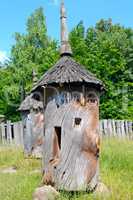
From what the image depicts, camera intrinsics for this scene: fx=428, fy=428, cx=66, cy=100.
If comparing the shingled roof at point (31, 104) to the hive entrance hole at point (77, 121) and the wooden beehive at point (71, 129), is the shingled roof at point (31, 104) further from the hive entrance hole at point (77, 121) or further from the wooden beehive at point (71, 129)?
the hive entrance hole at point (77, 121)

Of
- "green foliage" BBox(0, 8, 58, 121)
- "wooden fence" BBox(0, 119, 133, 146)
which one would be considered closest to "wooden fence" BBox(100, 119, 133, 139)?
"wooden fence" BBox(0, 119, 133, 146)

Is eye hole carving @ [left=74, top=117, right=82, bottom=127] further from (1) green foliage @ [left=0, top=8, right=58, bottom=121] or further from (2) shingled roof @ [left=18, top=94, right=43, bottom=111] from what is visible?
(1) green foliage @ [left=0, top=8, right=58, bottom=121]

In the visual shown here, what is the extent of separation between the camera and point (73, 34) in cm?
3406

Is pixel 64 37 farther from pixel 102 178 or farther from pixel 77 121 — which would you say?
pixel 102 178

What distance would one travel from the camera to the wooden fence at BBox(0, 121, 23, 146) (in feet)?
76.0

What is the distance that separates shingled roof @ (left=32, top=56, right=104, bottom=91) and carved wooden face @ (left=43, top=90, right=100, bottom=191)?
0.39 meters

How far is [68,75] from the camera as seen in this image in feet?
23.7

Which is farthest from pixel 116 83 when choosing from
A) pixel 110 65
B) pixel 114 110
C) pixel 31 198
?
pixel 31 198

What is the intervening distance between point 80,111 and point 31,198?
1.67 meters

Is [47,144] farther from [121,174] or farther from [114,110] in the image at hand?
[114,110]

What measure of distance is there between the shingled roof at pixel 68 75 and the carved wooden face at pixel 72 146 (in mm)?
389

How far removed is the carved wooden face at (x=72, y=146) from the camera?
23.1 feet

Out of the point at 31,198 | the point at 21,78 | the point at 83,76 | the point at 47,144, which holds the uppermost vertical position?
the point at 21,78

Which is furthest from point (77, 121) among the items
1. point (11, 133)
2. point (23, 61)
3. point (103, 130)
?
point (23, 61)
